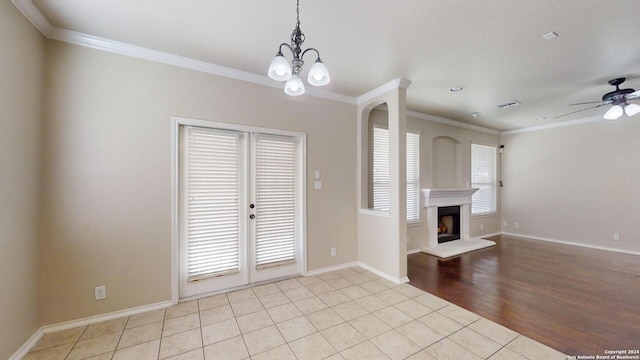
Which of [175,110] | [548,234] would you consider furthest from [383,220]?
[548,234]

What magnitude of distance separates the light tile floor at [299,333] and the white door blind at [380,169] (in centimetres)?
180

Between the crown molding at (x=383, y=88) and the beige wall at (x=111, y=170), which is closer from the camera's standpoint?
the beige wall at (x=111, y=170)

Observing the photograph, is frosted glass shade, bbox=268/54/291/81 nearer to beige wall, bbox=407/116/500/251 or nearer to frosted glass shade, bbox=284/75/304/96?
frosted glass shade, bbox=284/75/304/96

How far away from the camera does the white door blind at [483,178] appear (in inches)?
240

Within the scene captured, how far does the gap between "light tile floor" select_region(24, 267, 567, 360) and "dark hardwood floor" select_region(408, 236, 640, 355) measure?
0.31 m

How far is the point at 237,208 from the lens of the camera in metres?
3.11

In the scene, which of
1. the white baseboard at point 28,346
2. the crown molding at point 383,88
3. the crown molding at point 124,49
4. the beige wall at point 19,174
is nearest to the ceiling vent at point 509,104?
the crown molding at point 383,88

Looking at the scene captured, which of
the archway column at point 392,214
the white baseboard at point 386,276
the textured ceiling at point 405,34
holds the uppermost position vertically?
the textured ceiling at point 405,34

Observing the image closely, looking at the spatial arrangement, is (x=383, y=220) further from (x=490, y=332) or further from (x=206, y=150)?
(x=206, y=150)

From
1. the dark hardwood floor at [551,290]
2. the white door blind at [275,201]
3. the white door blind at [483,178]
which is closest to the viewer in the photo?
the dark hardwood floor at [551,290]

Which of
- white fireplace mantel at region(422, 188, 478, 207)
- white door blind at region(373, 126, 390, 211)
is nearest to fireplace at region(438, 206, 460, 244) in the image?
white fireplace mantel at region(422, 188, 478, 207)

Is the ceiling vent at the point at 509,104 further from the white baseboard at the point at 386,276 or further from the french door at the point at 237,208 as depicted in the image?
the french door at the point at 237,208

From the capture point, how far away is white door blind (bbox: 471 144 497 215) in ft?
20.0

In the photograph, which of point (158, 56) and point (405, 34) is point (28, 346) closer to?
point (158, 56)
